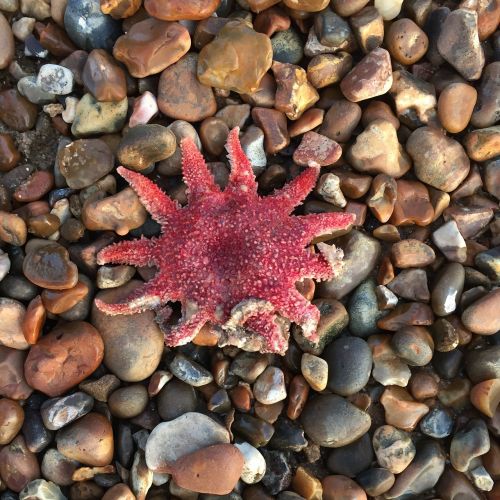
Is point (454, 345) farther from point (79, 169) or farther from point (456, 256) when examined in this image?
point (79, 169)

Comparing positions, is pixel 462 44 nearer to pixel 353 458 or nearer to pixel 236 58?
pixel 236 58

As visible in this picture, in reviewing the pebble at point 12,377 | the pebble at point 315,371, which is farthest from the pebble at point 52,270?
the pebble at point 315,371

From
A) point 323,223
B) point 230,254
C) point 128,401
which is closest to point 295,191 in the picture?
point 323,223

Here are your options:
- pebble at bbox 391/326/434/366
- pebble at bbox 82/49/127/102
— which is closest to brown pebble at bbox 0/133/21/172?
pebble at bbox 82/49/127/102

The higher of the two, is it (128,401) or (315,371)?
(315,371)

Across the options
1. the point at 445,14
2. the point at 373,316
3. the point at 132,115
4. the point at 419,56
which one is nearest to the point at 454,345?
the point at 373,316

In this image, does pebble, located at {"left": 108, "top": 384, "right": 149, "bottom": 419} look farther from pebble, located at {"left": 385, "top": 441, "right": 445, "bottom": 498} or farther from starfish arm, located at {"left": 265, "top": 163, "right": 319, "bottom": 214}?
pebble, located at {"left": 385, "top": 441, "right": 445, "bottom": 498}
